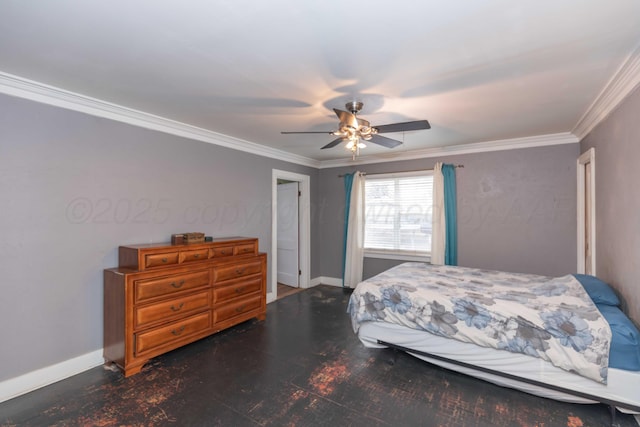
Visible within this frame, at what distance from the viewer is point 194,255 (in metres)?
3.19

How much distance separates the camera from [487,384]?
2.49 m

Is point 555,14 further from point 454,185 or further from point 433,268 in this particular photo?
point 454,185

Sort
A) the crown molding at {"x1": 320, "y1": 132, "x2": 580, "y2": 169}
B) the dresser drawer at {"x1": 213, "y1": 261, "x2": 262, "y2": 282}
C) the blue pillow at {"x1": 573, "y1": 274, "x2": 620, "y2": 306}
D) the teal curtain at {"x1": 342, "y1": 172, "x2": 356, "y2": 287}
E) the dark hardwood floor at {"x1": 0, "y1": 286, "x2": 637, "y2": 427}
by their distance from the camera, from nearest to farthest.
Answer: the dark hardwood floor at {"x1": 0, "y1": 286, "x2": 637, "y2": 427}
the blue pillow at {"x1": 573, "y1": 274, "x2": 620, "y2": 306}
the dresser drawer at {"x1": 213, "y1": 261, "x2": 262, "y2": 282}
the crown molding at {"x1": 320, "y1": 132, "x2": 580, "y2": 169}
the teal curtain at {"x1": 342, "y1": 172, "x2": 356, "y2": 287}

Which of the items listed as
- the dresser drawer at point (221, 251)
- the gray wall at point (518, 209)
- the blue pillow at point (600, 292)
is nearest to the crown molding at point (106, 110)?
the dresser drawer at point (221, 251)

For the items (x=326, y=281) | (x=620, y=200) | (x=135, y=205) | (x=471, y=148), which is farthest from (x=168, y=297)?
(x=471, y=148)

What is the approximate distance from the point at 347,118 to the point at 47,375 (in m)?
3.37

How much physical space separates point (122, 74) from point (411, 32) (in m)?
2.13

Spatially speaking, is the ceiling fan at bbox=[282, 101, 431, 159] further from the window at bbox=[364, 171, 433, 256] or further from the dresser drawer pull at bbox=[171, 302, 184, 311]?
the window at bbox=[364, 171, 433, 256]

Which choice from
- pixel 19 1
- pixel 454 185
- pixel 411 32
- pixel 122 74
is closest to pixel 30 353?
pixel 122 74

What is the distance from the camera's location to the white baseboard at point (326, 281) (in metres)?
5.82

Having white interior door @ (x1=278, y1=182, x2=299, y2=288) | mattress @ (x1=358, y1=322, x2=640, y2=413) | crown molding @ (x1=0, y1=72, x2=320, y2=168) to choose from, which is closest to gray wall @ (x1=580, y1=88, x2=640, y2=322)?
mattress @ (x1=358, y1=322, x2=640, y2=413)

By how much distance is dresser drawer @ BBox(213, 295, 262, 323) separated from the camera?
339 cm

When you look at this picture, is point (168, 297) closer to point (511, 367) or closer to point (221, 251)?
point (221, 251)

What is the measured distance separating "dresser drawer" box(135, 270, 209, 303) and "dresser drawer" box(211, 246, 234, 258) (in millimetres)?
227
